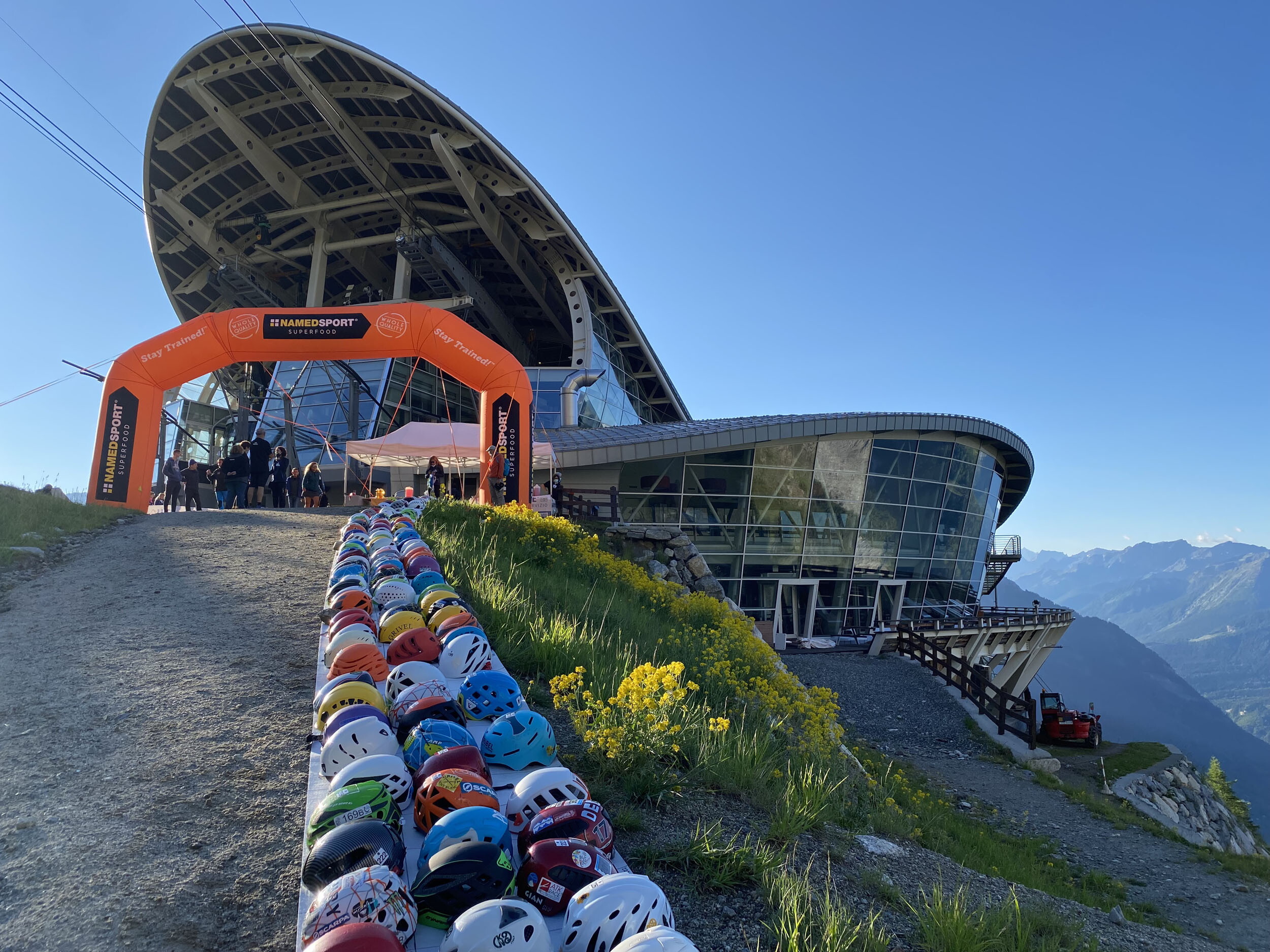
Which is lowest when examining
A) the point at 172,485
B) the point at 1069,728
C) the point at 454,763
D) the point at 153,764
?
the point at 1069,728

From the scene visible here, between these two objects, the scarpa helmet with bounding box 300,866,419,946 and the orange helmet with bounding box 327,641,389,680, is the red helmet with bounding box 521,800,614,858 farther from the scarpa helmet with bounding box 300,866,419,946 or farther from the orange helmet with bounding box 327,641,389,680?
the orange helmet with bounding box 327,641,389,680

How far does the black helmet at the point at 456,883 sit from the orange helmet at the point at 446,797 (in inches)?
16.3

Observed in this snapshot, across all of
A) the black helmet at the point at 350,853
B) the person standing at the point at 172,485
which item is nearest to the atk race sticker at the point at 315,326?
the person standing at the point at 172,485

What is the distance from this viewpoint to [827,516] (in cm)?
2708

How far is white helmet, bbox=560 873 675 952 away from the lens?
7.84 ft

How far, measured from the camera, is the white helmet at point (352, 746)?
11.6ft

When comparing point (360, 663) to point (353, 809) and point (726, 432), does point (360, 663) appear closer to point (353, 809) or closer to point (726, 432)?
point (353, 809)

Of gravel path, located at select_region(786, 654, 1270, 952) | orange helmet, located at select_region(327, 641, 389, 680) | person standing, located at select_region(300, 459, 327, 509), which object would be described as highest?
person standing, located at select_region(300, 459, 327, 509)

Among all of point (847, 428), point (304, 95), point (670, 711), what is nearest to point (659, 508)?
point (847, 428)

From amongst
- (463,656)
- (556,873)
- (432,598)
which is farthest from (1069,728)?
(556,873)

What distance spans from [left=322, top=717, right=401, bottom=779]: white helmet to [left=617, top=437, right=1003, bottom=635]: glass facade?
68.1 ft

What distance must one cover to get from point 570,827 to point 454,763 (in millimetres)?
712

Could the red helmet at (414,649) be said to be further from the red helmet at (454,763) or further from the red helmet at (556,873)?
the red helmet at (556,873)

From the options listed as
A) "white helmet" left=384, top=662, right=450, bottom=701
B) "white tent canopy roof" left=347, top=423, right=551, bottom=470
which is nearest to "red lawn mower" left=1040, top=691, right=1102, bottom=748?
"white tent canopy roof" left=347, top=423, right=551, bottom=470
